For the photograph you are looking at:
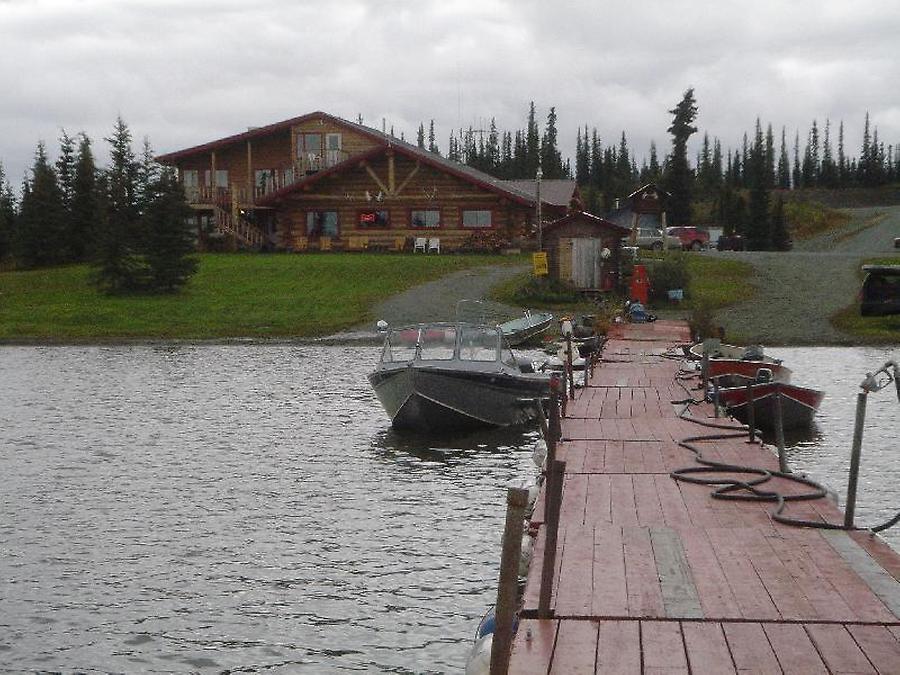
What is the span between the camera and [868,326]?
4125 centimetres

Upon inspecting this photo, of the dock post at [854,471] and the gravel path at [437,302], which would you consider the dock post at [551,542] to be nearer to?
the dock post at [854,471]

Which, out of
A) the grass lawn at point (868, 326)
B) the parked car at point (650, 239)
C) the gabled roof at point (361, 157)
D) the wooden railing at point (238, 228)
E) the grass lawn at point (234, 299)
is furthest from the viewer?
the parked car at point (650, 239)

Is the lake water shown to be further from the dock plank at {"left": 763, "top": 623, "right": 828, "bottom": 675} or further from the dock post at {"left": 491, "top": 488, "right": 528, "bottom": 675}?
the dock plank at {"left": 763, "top": 623, "right": 828, "bottom": 675}

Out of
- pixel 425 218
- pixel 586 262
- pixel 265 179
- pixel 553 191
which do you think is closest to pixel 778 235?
pixel 553 191

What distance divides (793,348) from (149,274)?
2848 cm

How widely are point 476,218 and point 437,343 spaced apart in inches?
1529

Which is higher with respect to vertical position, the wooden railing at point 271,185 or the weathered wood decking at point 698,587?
the wooden railing at point 271,185

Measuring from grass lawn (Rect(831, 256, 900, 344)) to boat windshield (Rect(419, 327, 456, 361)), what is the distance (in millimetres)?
20848

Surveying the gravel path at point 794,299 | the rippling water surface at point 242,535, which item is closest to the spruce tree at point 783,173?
the gravel path at point 794,299

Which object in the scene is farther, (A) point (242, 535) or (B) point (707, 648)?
(A) point (242, 535)

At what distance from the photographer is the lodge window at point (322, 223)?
205ft

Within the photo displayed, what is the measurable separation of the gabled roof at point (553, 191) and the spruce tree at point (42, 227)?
26.0m

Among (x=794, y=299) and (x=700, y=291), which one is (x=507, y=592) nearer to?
(x=794, y=299)

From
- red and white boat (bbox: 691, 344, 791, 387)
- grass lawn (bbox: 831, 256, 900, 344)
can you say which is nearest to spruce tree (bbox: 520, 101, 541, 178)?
grass lawn (bbox: 831, 256, 900, 344)
